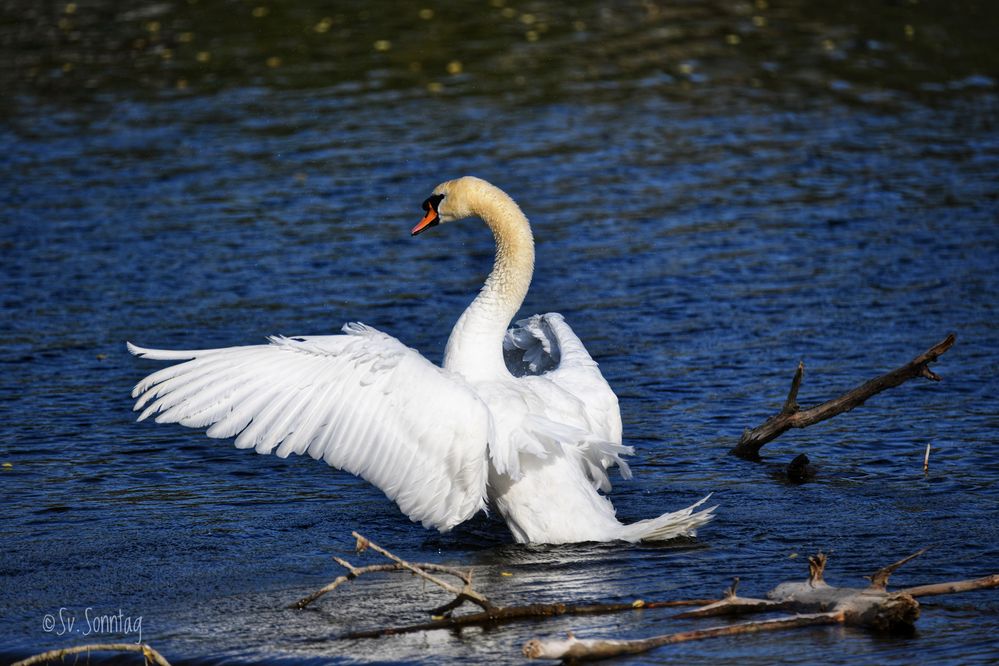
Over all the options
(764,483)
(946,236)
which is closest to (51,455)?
(764,483)

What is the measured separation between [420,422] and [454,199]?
2.00m

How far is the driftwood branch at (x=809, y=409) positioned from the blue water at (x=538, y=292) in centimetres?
17

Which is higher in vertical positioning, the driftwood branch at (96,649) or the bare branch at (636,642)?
the driftwood branch at (96,649)

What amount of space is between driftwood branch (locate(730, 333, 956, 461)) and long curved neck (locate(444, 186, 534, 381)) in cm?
182

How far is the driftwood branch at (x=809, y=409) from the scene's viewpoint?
8672 mm

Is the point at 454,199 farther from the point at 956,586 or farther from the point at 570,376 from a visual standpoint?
the point at 956,586

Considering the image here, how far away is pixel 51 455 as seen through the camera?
10000mm

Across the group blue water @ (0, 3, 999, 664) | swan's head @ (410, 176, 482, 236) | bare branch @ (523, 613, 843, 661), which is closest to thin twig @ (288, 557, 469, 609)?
blue water @ (0, 3, 999, 664)

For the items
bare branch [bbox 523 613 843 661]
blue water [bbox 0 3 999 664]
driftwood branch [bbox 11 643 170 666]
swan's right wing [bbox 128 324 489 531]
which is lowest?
blue water [bbox 0 3 999 664]

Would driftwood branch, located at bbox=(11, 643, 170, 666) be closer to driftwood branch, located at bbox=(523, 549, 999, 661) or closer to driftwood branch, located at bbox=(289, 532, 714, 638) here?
driftwood branch, located at bbox=(289, 532, 714, 638)

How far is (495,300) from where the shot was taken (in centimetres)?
855

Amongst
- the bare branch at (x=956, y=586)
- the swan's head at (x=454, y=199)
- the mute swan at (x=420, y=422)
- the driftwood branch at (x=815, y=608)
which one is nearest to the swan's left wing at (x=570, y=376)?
the mute swan at (x=420, y=422)

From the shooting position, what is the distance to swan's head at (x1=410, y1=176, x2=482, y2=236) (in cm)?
902

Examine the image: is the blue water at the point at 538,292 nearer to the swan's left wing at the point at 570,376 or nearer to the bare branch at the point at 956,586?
the bare branch at the point at 956,586
